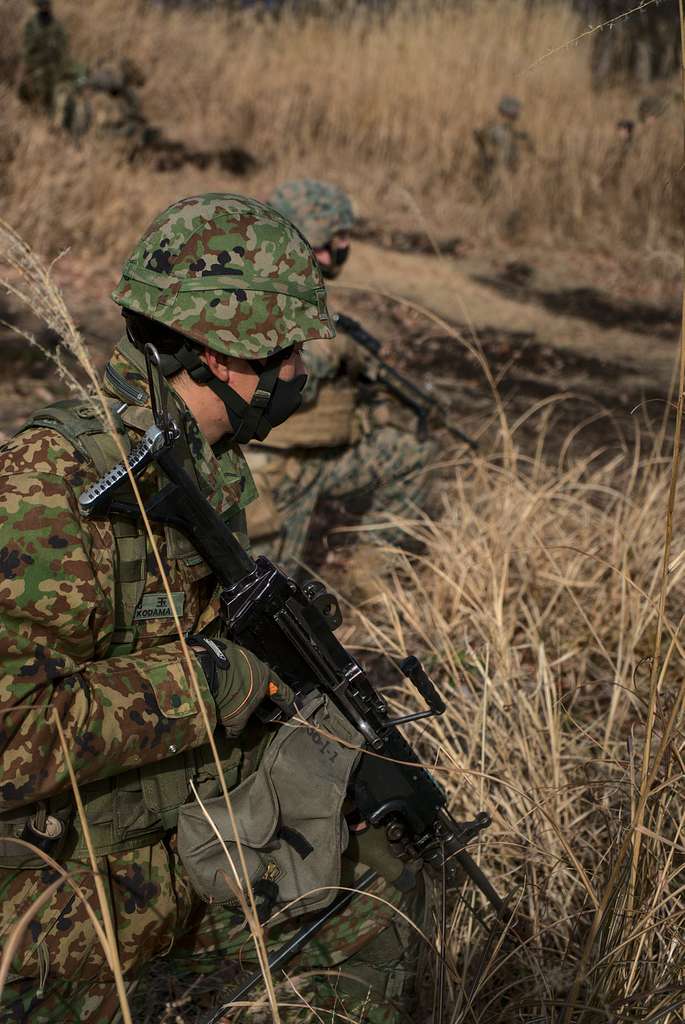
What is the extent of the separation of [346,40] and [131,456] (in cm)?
1279

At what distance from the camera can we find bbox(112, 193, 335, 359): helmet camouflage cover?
184 cm

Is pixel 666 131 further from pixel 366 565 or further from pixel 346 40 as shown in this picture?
pixel 366 565

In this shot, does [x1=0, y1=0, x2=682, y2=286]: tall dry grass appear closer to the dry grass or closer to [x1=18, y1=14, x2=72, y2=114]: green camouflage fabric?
the dry grass

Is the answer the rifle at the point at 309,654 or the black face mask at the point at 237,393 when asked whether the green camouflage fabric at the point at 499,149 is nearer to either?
the black face mask at the point at 237,393

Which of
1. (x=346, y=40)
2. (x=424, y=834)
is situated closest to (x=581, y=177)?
(x=346, y=40)

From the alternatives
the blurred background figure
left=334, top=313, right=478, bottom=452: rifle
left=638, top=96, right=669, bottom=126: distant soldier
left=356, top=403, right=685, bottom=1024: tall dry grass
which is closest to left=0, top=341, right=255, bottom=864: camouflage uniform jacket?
left=356, top=403, right=685, bottom=1024: tall dry grass

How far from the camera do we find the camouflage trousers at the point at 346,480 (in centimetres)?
428

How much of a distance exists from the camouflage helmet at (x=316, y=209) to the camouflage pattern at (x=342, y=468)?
0.50 metres

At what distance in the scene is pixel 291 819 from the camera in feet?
6.40

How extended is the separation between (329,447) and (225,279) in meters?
2.73

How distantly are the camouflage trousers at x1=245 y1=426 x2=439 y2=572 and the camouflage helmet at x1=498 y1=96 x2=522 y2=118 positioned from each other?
6.24 m

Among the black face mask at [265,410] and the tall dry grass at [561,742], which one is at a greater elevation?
the black face mask at [265,410]

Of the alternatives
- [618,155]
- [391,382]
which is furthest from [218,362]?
[618,155]

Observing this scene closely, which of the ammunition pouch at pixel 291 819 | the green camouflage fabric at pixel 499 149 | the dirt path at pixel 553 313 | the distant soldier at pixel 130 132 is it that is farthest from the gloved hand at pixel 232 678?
the green camouflage fabric at pixel 499 149
